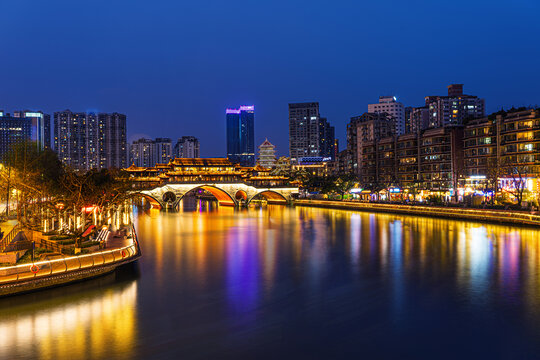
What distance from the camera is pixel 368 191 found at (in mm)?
100062

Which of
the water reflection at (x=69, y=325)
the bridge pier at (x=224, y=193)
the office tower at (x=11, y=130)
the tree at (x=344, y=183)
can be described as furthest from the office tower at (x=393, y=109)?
the water reflection at (x=69, y=325)

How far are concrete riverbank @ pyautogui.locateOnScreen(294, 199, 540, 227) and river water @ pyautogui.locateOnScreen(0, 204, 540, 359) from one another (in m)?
10.6

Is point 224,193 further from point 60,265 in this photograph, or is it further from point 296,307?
point 296,307

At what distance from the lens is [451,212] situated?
59500 mm

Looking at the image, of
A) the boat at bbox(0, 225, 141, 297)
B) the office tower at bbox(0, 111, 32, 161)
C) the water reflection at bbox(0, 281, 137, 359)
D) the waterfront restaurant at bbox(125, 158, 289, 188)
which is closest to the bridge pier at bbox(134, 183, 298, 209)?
the waterfront restaurant at bbox(125, 158, 289, 188)

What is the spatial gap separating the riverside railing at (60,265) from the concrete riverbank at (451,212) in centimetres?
A: 4135

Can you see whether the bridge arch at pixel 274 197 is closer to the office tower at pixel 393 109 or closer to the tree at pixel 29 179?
the tree at pixel 29 179

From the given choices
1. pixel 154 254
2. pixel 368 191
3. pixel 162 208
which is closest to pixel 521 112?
pixel 368 191

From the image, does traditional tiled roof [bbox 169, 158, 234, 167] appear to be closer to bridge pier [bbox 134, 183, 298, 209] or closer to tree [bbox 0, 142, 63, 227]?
bridge pier [bbox 134, 183, 298, 209]

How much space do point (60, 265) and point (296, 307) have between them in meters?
11.6

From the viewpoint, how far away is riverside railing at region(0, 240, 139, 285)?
20600 mm

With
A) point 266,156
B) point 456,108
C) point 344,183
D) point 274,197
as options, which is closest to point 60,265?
point 344,183

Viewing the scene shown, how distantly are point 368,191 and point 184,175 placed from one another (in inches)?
1570

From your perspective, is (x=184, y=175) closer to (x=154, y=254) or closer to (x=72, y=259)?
(x=154, y=254)
